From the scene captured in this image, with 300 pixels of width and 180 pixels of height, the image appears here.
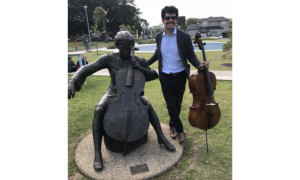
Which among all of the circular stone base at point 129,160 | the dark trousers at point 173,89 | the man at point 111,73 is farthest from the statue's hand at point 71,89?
the dark trousers at point 173,89

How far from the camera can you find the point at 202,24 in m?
65.2

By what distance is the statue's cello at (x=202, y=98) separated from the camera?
250 cm

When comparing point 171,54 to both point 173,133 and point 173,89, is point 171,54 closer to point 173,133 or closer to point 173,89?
point 173,89

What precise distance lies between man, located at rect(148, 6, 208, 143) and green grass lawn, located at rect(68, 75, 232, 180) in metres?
0.71

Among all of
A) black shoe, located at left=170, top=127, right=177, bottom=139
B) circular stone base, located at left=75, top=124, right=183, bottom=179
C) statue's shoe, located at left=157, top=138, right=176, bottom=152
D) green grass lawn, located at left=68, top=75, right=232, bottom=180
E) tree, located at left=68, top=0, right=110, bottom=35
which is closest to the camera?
circular stone base, located at left=75, top=124, right=183, bottom=179

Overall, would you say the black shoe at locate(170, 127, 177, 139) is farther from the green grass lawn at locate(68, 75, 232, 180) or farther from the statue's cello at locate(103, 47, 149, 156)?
the statue's cello at locate(103, 47, 149, 156)

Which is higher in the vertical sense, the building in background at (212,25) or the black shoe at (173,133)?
the building in background at (212,25)

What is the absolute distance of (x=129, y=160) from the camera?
2559mm

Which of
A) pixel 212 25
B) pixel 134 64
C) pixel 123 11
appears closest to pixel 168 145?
pixel 134 64

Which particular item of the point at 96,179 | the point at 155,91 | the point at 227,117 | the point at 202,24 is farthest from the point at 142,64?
the point at 202,24

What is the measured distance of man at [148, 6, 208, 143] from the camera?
8.66ft

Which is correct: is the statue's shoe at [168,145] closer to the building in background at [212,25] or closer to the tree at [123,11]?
the tree at [123,11]

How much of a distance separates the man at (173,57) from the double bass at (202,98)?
21 cm

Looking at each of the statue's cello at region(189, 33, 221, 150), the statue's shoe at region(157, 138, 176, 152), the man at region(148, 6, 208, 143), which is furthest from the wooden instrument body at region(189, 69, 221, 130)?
the statue's shoe at region(157, 138, 176, 152)
